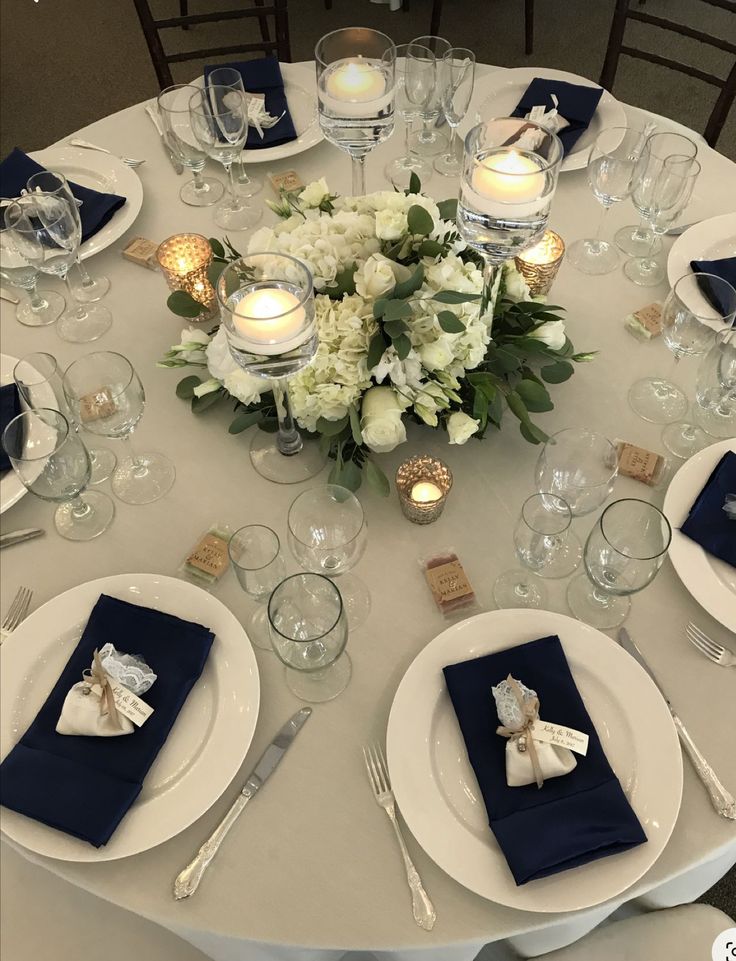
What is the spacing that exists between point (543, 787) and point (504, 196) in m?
0.79

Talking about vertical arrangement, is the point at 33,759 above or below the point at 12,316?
below

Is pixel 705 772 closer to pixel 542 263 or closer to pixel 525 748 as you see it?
pixel 525 748

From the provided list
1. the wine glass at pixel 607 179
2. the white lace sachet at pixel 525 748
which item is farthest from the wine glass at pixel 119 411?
the wine glass at pixel 607 179

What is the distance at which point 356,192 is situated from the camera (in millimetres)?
1546

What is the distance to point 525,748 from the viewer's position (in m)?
0.96

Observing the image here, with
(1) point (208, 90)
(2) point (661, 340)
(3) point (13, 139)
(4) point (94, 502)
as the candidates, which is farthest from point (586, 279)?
(3) point (13, 139)

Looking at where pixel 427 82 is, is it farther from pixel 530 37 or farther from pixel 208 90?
pixel 530 37

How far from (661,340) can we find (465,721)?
831 mm

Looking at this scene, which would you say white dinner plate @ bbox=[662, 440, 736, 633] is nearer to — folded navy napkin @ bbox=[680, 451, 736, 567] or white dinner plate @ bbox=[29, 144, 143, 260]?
folded navy napkin @ bbox=[680, 451, 736, 567]

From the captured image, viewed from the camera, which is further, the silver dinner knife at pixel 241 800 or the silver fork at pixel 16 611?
the silver fork at pixel 16 611

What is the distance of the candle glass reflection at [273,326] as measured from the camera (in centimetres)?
102

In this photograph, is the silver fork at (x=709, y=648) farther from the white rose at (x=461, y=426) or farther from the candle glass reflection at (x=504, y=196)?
the candle glass reflection at (x=504, y=196)

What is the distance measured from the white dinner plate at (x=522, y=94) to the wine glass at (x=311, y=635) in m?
1.14

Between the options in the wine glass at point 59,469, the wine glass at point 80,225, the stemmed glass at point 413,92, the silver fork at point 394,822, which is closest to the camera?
the silver fork at point 394,822
